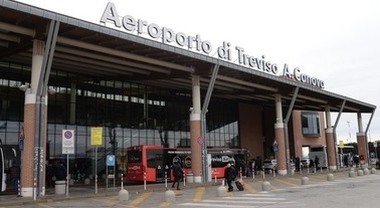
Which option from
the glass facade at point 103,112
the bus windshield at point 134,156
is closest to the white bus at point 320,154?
the glass facade at point 103,112

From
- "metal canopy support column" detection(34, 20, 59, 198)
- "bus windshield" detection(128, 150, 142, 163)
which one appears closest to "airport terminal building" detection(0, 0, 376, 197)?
"metal canopy support column" detection(34, 20, 59, 198)

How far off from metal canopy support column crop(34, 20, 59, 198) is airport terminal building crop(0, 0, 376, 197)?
5 centimetres

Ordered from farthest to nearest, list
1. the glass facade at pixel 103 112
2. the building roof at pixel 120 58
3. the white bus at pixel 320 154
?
the white bus at pixel 320 154 < the glass facade at pixel 103 112 < the building roof at pixel 120 58

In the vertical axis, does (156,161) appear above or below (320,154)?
below

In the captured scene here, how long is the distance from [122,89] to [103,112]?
298 centimetres

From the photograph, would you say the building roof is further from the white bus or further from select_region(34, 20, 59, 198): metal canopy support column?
the white bus

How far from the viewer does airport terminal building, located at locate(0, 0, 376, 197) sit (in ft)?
72.1

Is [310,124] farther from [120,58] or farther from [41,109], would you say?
[41,109]

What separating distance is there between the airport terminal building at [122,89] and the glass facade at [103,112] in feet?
0.27

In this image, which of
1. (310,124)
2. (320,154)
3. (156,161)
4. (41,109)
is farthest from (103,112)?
(310,124)

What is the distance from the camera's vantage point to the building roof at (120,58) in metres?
21.9

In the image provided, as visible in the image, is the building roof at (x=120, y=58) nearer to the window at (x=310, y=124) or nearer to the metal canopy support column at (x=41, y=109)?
the metal canopy support column at (x=41, y=109)

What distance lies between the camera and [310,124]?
63.2 m

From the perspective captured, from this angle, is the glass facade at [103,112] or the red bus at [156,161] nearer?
the glass facade at [103,112]
